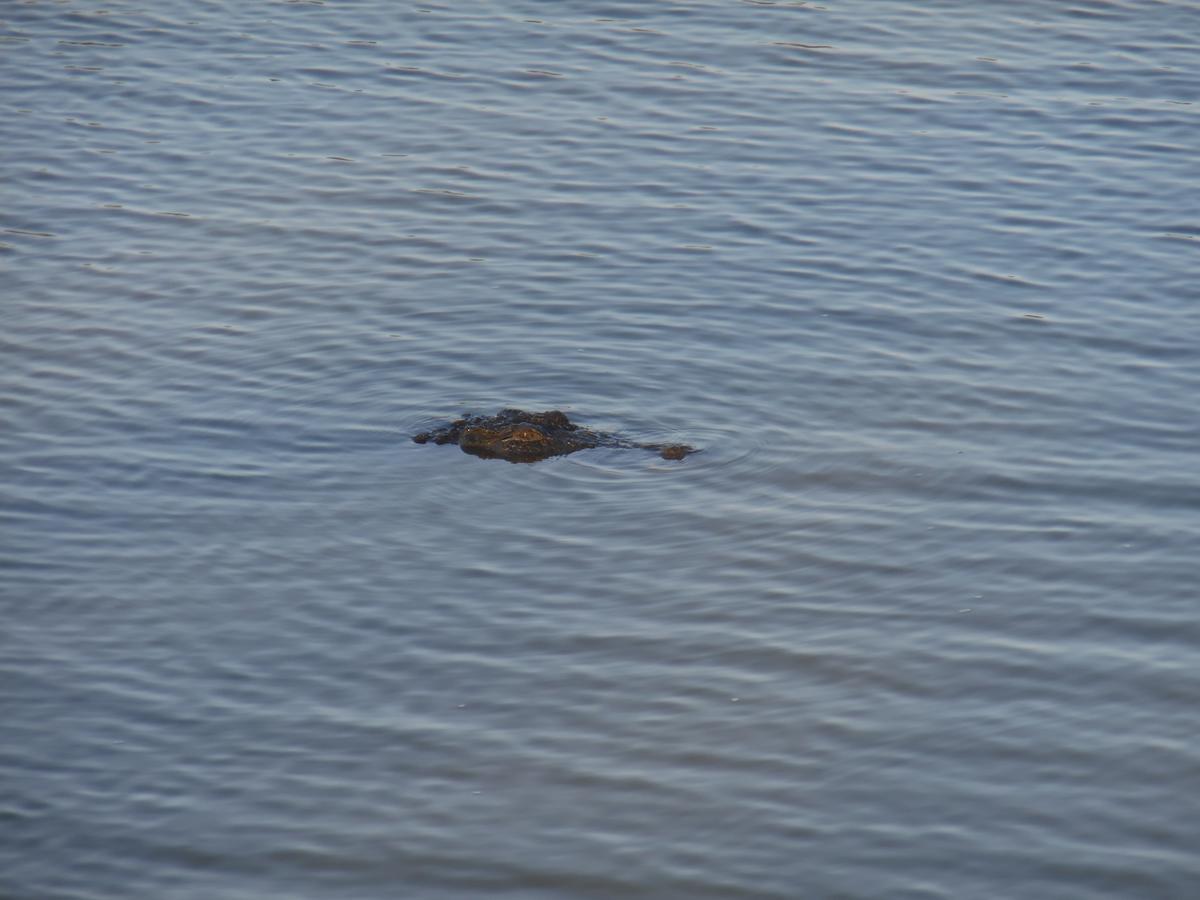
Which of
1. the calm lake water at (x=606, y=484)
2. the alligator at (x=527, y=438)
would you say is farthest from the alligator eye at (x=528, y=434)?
the calm lake water at (x=606, y=484)

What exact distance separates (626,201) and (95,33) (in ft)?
27.1

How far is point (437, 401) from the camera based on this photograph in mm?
11180

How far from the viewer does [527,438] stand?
33.9 feet

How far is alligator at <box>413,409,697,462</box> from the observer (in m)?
10.4

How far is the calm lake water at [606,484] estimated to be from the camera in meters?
7.22

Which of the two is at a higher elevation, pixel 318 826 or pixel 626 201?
pixel 626 201

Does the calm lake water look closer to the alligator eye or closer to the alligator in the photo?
the alligator

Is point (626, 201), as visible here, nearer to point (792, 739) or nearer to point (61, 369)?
point (61, 369)

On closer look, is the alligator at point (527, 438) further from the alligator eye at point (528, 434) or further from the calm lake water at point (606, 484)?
the calm lake water at point (606, 484)

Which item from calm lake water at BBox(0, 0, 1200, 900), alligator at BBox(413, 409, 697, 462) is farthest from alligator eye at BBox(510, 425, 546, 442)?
calm lake water at BBox(0, 0, 1200, 900)

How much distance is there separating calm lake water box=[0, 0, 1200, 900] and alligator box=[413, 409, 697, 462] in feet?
0.38

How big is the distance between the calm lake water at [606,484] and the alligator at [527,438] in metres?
0.12

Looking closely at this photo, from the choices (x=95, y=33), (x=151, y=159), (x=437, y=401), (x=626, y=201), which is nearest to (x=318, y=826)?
(x=437, y=401)

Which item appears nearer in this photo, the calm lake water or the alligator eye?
the calm lake water
